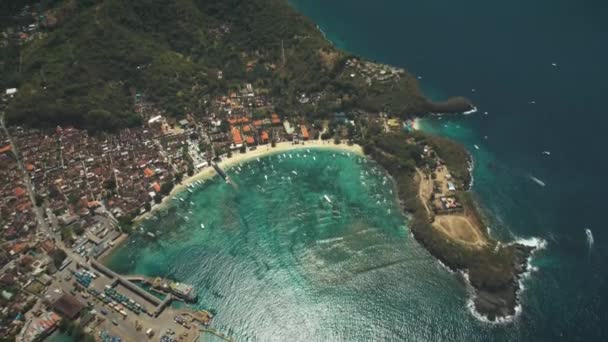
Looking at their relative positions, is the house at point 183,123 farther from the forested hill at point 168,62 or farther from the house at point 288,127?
the house at point 288,127

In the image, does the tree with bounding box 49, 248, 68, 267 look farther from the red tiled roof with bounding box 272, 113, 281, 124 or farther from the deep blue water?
the deep blue water

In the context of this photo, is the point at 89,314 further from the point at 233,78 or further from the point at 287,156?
the point at 233,78

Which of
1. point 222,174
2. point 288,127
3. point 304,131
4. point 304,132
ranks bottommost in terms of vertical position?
point 222,174

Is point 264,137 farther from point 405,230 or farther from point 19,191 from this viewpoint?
point 19,191

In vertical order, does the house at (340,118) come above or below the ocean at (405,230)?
above

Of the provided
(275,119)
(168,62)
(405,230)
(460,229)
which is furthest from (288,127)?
(460,229)

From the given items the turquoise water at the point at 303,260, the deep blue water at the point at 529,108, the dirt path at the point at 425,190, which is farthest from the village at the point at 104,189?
the deep blue water at the point at 529,108

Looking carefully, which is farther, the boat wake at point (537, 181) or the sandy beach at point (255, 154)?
the boat wake at point (537, 181)
